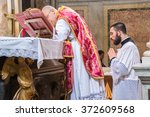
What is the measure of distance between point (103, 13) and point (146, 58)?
6283 millimetres

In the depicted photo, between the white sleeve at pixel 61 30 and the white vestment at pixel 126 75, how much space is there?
0.66 metres

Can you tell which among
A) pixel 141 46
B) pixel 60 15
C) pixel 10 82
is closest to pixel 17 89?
pixel 10 82

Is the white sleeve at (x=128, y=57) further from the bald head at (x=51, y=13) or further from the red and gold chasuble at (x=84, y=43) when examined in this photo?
the bald head at (x=51, y=13)

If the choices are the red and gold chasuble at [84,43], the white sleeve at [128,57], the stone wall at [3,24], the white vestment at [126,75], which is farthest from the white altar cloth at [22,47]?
the stone wall at [3,24]

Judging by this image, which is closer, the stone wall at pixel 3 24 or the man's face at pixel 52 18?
the man's face at pixel 52 18

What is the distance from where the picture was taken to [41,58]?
3598 millimetres

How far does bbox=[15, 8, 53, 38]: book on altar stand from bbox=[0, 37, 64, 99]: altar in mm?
269

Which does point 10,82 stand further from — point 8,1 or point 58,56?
point 8,1

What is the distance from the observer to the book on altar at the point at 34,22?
13.6 feet

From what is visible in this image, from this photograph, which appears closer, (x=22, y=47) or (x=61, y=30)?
(x=22, y=47)

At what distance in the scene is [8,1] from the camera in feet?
23.1

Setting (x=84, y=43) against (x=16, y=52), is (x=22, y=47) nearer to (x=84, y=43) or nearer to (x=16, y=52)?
(x=16, y=52)

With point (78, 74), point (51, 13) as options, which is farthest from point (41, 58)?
point (51, 13)

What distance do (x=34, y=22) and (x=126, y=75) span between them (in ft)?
4.38
